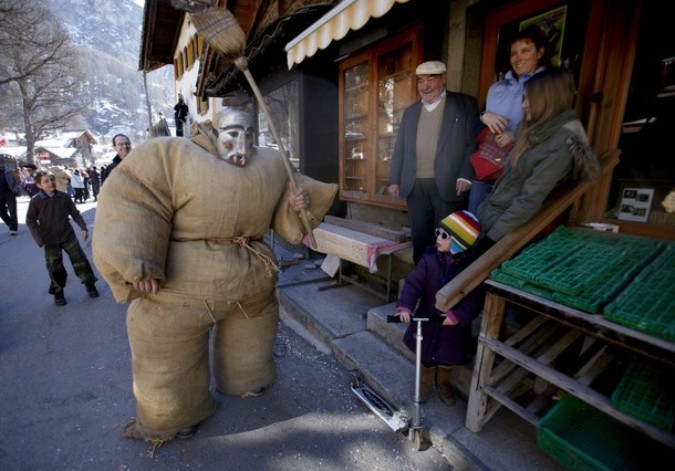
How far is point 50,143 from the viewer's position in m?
50.1

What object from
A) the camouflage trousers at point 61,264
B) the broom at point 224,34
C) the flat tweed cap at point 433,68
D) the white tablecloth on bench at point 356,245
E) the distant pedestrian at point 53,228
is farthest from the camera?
the camouflage trousers at point 61,264

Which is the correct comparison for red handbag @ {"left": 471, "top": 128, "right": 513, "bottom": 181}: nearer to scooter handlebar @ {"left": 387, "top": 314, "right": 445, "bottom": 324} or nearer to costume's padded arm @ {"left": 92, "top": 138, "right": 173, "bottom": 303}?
scooter handlebar @ {"left": 387, "top": 314, "right": 445, "bottom": 324}

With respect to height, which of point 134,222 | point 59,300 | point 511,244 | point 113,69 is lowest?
point 59,300

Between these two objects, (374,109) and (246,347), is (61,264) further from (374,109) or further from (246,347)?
(374,109)

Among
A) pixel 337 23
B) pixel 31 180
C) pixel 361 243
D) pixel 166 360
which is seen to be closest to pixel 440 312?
pixel 361 243

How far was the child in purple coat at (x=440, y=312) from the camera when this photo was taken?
6.77 ft

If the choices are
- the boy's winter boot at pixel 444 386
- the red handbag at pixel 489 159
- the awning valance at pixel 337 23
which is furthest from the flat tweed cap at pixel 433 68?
the boy's winter boot at pixel 444 386

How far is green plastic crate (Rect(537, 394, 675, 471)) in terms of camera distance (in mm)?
1348

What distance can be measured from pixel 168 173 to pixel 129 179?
0.19 m

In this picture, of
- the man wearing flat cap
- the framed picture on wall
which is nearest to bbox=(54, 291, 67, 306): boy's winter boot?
the man wearing flat cap

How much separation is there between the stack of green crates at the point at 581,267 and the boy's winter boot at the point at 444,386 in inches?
34.6

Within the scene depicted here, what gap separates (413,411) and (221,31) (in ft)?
8.82

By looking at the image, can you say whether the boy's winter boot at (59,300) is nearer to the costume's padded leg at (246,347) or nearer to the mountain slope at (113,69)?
the costume's padded leg at (246,347)

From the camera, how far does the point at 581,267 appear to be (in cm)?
161
